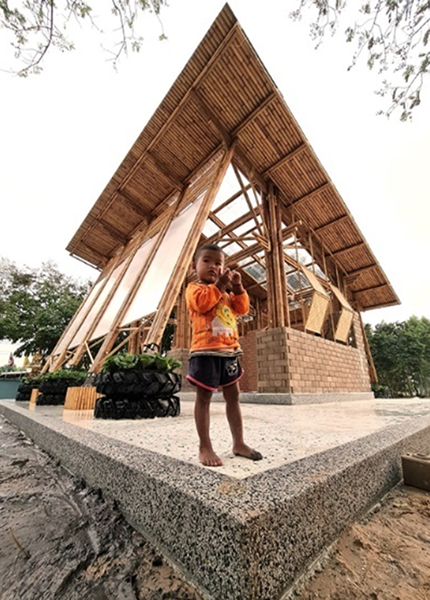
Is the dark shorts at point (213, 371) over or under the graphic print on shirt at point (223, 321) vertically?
under

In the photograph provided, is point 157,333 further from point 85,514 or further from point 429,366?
point 429,366

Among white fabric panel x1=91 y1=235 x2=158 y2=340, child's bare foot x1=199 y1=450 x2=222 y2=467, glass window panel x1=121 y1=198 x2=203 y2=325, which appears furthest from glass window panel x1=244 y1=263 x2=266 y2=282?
child's bare foot x1=199 y1=450 x2=222 y2=467

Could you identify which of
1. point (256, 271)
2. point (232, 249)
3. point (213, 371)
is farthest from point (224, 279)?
point (256, 271)

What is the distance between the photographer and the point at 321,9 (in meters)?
2.68

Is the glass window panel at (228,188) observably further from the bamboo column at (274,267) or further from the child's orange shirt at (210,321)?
the child's orange shirt at (210,321)

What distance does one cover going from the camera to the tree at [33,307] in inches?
371

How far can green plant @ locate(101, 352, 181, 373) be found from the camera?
267 centimetres

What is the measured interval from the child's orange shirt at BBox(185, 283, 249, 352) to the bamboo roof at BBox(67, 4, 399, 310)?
5.32 metres

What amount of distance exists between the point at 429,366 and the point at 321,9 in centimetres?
2469

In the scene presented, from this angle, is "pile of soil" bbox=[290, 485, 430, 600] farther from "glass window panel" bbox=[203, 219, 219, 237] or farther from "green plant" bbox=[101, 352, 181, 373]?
"glass window panel" bbox=[203, 219, 219, 237]

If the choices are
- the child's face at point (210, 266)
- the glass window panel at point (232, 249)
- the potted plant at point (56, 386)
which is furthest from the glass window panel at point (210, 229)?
the child's face at point (210, 266)

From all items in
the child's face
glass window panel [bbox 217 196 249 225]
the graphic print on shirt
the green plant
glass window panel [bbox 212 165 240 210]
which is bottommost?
the green plant

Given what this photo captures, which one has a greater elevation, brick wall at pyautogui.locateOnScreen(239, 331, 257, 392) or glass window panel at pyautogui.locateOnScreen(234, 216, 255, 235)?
glass window panel at pyautogui.locateOnScreen(234, 216, 255, 235)

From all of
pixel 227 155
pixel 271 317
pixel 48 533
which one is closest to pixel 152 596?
pixel 48 533
